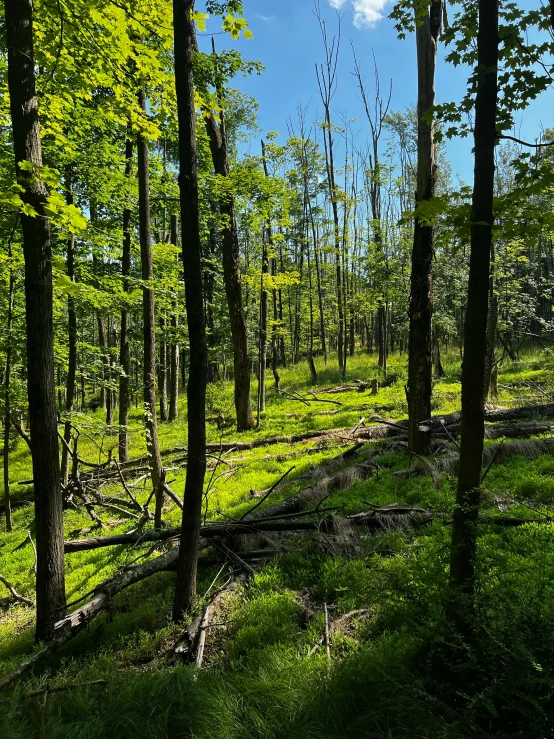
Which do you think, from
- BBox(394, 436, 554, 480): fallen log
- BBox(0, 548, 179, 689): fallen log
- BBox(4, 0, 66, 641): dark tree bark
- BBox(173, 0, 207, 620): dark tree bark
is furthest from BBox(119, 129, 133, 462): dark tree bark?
BBox(394, 436, 554, 480): fallen log

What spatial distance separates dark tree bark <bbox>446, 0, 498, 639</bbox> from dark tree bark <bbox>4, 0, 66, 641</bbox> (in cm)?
362

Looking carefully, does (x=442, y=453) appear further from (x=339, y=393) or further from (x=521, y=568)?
(x=339, y=393)

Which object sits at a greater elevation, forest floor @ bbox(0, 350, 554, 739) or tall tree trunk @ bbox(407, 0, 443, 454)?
tall tree trunk @ bbox(407, 0, 443, 454)

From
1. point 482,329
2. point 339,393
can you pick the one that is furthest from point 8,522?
point 339,393

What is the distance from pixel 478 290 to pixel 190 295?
8.07 ft

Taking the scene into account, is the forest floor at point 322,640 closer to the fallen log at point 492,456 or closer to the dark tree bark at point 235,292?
the fallen log at point 492,456

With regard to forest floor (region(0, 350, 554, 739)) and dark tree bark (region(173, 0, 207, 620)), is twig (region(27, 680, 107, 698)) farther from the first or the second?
dark tree bark (region(173, 0, 207, 620))

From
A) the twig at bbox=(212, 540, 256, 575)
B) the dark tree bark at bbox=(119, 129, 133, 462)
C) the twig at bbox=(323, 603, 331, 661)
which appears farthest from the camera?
the dark tree bark at bbox=(119, 129, 133, 462)

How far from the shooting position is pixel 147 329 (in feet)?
24.4

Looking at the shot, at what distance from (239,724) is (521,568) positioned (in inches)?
104

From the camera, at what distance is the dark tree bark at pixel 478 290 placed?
2670mm

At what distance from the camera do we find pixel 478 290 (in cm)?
268

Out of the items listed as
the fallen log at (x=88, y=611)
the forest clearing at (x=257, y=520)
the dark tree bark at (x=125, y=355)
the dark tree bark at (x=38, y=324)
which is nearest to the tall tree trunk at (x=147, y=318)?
the forest clearing at (x=257, y=520)

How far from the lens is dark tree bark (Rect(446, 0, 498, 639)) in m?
2.67
